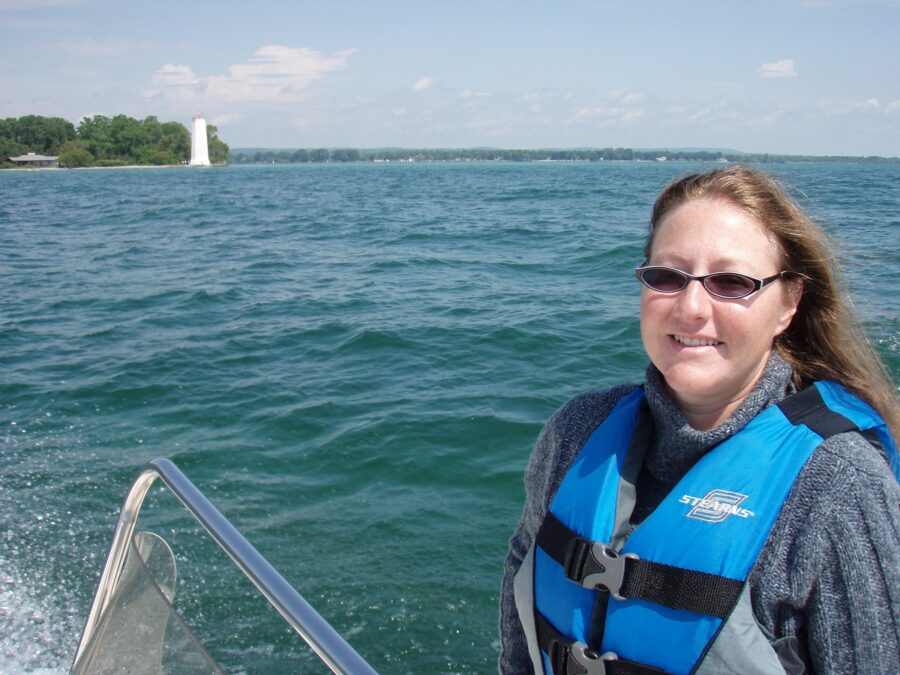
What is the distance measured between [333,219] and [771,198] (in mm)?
22579

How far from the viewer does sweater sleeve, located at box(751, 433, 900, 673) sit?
1224 mm

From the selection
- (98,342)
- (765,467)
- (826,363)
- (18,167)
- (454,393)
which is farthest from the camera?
(18,167)

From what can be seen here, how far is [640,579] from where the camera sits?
4.63 ft

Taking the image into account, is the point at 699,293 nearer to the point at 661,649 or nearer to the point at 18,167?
the point at 661,649

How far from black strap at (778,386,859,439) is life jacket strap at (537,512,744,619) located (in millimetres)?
318

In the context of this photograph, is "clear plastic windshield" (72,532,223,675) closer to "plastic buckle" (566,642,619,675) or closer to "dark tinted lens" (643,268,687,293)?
"plastic buckle" (566,642,619,675)

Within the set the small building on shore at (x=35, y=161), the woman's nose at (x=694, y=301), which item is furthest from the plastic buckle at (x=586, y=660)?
the small building on shore at (x=35, y=161)

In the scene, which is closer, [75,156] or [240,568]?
[240,568]

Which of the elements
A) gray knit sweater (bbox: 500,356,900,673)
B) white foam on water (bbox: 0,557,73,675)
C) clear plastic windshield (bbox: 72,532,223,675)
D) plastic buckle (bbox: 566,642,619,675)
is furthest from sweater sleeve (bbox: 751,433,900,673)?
white foam on water (bbox: 0,557,73,675)

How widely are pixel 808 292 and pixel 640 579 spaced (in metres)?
0.71

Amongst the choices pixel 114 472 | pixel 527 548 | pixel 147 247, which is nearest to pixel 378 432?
pixel 114 472

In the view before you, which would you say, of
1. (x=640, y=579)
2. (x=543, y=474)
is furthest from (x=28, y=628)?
(x=640, y=579)

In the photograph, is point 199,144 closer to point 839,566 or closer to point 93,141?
point 93,141

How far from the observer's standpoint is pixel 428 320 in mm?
9703
